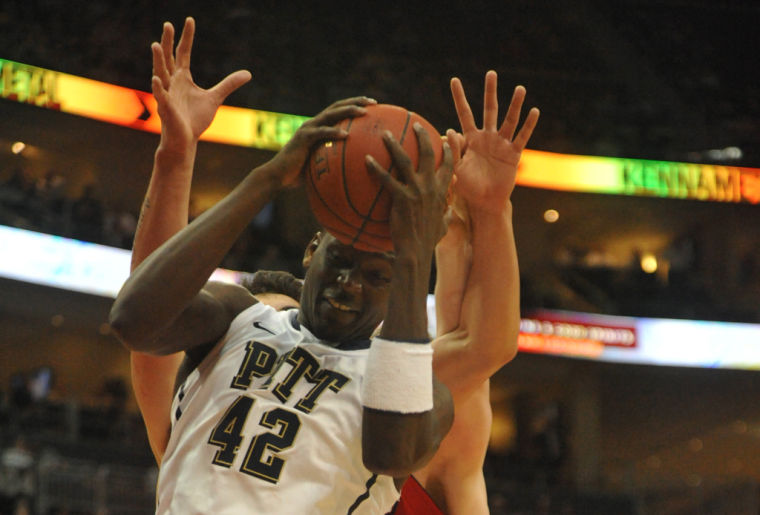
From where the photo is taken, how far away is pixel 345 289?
2275mm

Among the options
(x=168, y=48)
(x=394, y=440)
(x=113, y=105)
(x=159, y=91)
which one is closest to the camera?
(x=394, y=440)

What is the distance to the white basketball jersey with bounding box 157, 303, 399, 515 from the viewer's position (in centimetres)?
210

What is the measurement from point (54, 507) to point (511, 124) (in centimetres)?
949

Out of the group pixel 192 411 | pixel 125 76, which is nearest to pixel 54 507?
pixel 125 76

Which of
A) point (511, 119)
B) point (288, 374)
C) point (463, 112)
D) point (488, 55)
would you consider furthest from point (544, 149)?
point (288, 374)

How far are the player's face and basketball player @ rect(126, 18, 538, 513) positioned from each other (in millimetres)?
456

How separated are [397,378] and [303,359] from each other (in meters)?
0.37

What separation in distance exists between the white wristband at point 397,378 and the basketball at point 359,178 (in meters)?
0.29

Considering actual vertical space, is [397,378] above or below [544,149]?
below

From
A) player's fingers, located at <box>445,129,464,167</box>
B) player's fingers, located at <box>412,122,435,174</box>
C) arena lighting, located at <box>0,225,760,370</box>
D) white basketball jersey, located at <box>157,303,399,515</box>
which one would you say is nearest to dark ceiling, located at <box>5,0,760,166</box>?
arena lighting, located at <box>0,225,760,370</box>

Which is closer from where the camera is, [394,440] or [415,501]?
[394,440]

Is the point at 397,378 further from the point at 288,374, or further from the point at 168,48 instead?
the point at 168,48

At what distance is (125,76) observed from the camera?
1609 cm

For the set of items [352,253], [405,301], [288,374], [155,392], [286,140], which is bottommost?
[155,392]
